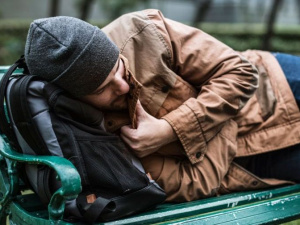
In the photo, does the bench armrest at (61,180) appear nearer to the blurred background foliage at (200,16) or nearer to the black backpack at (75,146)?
the black backpack at (75,146)

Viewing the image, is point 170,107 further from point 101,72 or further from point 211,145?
point 101,72

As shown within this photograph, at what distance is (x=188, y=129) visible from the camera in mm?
2244

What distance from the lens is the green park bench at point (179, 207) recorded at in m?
1.98

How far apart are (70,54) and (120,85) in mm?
264

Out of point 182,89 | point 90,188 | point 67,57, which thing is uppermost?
point 67,57

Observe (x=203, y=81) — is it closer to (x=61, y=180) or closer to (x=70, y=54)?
(x=70, y=54)

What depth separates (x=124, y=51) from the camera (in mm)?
2236

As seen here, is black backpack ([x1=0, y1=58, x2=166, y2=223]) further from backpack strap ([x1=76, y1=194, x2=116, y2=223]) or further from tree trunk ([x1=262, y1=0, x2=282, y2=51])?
tree trunk ([x1=262, y1=0, x2=282, y2=51])

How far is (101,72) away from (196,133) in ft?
2.08

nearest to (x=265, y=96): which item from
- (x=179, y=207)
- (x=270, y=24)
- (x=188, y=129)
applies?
(x=188, y=129)

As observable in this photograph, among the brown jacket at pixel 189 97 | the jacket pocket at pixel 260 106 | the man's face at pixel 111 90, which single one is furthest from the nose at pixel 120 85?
the jacket pocket at pixel 260 106

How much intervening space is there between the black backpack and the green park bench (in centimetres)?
7

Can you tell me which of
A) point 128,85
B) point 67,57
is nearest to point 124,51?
point 128,85

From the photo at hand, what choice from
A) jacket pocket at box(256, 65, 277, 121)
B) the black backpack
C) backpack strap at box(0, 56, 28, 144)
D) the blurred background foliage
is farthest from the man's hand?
the blurred background foliage
